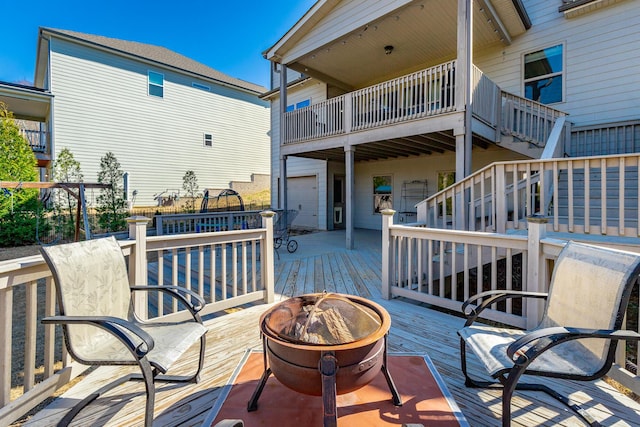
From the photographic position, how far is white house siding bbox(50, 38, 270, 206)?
1162cm

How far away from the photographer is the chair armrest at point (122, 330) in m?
1.51

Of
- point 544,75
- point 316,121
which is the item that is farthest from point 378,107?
point 544,75

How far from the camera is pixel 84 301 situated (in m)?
1.89

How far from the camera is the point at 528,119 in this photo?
646cm

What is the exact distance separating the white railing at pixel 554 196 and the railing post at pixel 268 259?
240cm

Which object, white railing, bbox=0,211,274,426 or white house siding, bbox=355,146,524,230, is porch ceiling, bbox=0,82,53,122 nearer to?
white railing, bbox=0,211,274,426

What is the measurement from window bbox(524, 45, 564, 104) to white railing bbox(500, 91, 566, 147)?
113 centimetres

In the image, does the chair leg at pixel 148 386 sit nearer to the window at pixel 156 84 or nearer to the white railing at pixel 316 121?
the white railing at pixel 316 121

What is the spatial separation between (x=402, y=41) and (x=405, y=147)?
2.72 meters

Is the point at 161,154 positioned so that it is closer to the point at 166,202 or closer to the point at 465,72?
the point at 166,202

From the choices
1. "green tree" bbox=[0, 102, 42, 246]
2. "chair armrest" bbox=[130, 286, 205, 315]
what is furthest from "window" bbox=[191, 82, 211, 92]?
"chair armrest" bbox=[130, 286, 205, 315]

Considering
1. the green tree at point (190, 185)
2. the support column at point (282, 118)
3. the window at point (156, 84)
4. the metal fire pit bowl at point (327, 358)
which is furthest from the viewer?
the green tree at point (190, 185)

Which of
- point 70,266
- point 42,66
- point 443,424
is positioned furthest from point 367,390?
point 42,66

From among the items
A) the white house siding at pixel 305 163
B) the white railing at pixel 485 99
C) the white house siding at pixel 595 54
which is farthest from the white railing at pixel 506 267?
the white house siding at pixel 305 163
